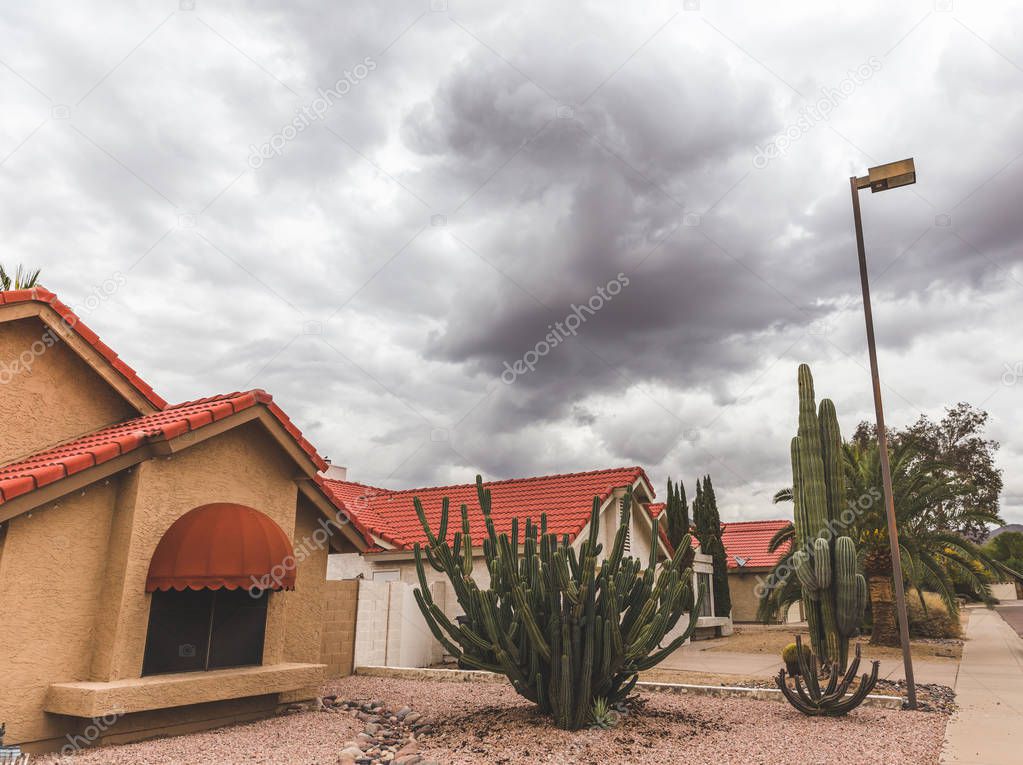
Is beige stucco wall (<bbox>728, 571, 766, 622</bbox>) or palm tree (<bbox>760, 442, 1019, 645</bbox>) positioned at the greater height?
palm tree (<bbox>760, 442, 1019, 645</bbox>)

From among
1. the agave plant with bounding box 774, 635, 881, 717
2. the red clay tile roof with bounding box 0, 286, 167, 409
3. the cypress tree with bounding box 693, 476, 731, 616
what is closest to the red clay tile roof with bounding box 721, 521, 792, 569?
the cypress tree with bounding box 693, 476, 731, 616

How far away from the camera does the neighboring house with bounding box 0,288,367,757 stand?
7.70 metres

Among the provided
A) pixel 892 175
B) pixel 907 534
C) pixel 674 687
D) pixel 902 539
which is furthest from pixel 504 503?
pixel 892 175

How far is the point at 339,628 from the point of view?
1391cm

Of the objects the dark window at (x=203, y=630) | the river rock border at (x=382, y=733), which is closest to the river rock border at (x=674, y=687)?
the river rock border at (x=382, y=733)

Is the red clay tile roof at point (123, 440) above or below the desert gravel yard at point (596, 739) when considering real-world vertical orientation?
above

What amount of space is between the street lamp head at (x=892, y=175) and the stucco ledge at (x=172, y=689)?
40.5 ft

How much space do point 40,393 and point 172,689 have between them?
4448 mm

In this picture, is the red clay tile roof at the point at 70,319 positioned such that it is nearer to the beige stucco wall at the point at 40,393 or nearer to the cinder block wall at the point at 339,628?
the beige stucco wall at the point at 40,393

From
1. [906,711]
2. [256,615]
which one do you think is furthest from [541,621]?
[906,711]

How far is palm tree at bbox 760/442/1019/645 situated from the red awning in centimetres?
1436

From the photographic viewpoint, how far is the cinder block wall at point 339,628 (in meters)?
13.6

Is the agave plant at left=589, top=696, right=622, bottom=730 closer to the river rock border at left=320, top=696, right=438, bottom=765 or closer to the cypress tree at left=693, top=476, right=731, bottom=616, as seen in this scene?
the river rock border at left=320, top=696, right=438, bottom=765

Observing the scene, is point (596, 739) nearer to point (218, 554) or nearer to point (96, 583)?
point (218, 554)
